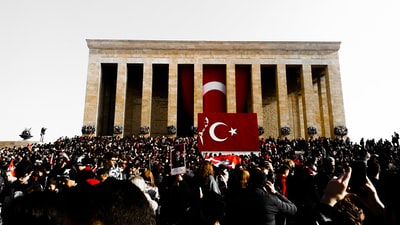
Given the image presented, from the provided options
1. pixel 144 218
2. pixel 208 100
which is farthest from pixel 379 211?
pixel 208 100

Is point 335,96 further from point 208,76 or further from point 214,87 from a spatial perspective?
point 208,76

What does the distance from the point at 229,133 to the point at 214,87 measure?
23.2m

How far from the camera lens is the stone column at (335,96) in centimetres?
3225

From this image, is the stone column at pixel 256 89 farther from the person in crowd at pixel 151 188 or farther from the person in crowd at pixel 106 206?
the person in crowd at pixel 106 206

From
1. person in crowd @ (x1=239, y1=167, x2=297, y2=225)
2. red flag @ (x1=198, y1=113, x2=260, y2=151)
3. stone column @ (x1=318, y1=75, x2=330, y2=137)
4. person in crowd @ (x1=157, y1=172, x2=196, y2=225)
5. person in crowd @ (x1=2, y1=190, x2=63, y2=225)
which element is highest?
stone column @ (x1=318, y1=75, x2=330, y2=137)

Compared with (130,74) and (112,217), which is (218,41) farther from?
(112,217)

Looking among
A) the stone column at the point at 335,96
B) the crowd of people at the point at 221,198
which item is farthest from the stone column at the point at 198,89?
the crowd of people at the point at 221,198

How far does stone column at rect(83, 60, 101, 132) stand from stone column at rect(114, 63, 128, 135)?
1992 mm

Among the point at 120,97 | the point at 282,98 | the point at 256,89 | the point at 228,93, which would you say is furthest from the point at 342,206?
the point at 120,97

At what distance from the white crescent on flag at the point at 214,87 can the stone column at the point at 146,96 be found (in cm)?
582

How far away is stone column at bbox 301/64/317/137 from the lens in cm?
3225

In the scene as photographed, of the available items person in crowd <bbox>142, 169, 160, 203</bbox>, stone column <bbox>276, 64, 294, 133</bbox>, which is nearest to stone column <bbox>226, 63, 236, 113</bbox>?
stone column <bbox>276, 64, 294, 133</bbox>

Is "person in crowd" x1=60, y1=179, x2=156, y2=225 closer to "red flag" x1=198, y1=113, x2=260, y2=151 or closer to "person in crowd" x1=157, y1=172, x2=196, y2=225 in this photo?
"person in crowd" x1=157, y1=172, x2=196, y2=225

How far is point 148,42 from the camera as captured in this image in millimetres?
33844
